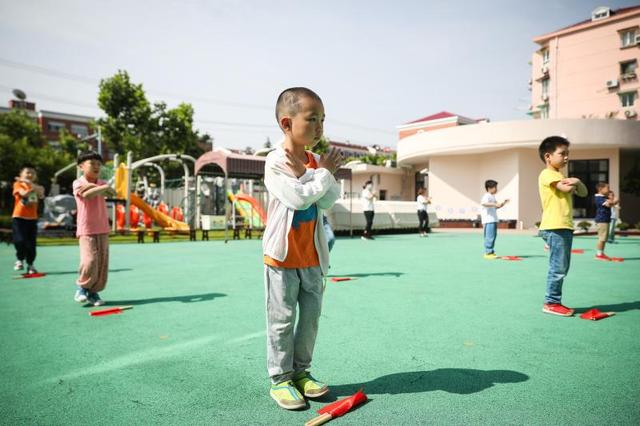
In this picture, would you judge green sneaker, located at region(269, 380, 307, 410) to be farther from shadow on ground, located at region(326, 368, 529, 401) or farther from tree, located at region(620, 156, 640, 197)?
tree, located at region(620, 156, 640, 197)

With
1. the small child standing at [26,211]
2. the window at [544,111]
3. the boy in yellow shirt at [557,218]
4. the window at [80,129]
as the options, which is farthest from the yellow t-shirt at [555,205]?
the window at [80,129]

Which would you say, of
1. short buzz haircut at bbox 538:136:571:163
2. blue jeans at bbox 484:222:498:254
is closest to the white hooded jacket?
short buzz haircut at bbox 538:136:571:163

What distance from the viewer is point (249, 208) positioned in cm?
2020

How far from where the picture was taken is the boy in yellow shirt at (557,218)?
4195 mm

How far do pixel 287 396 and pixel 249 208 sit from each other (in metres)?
Result: 18.3

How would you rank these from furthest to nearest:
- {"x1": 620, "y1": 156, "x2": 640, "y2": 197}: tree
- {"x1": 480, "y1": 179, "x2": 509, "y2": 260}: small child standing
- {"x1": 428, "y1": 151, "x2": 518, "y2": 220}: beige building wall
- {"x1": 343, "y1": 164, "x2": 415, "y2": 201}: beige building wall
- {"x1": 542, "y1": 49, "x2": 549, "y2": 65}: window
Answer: {"x1": 542, "y1": 49, "x2": 549, "y2": 65}: window < {"x1": 343, "y1": 164, "x2": 415, "y2": 201}: beige building wall < {"x1": 428, "y1": 151, "x2": 518, "y2": 220}: beige building wall < {"x1": 620, "y1": 156, "x2": 640, "y2": 197}: tree < {"x1": 480, "y1": 179, "x2": 509, "y2": 260}: small child standing

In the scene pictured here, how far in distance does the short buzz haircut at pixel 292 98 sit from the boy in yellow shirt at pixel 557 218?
10.5ft

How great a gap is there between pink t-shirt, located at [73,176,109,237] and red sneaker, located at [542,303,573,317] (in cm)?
513

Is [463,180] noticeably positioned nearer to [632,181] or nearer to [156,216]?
[632,181]

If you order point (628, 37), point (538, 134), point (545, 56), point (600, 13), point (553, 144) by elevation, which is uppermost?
point (600, 13)

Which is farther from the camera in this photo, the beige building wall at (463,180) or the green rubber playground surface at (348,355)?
the beige building wall at (463,180)

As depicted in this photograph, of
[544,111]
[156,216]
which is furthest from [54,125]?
[544,111]

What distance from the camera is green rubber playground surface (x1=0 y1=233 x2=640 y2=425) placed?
2.19m

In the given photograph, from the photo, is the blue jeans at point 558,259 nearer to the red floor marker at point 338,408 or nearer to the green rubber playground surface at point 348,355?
the green rubber playground surface at point 348,355
